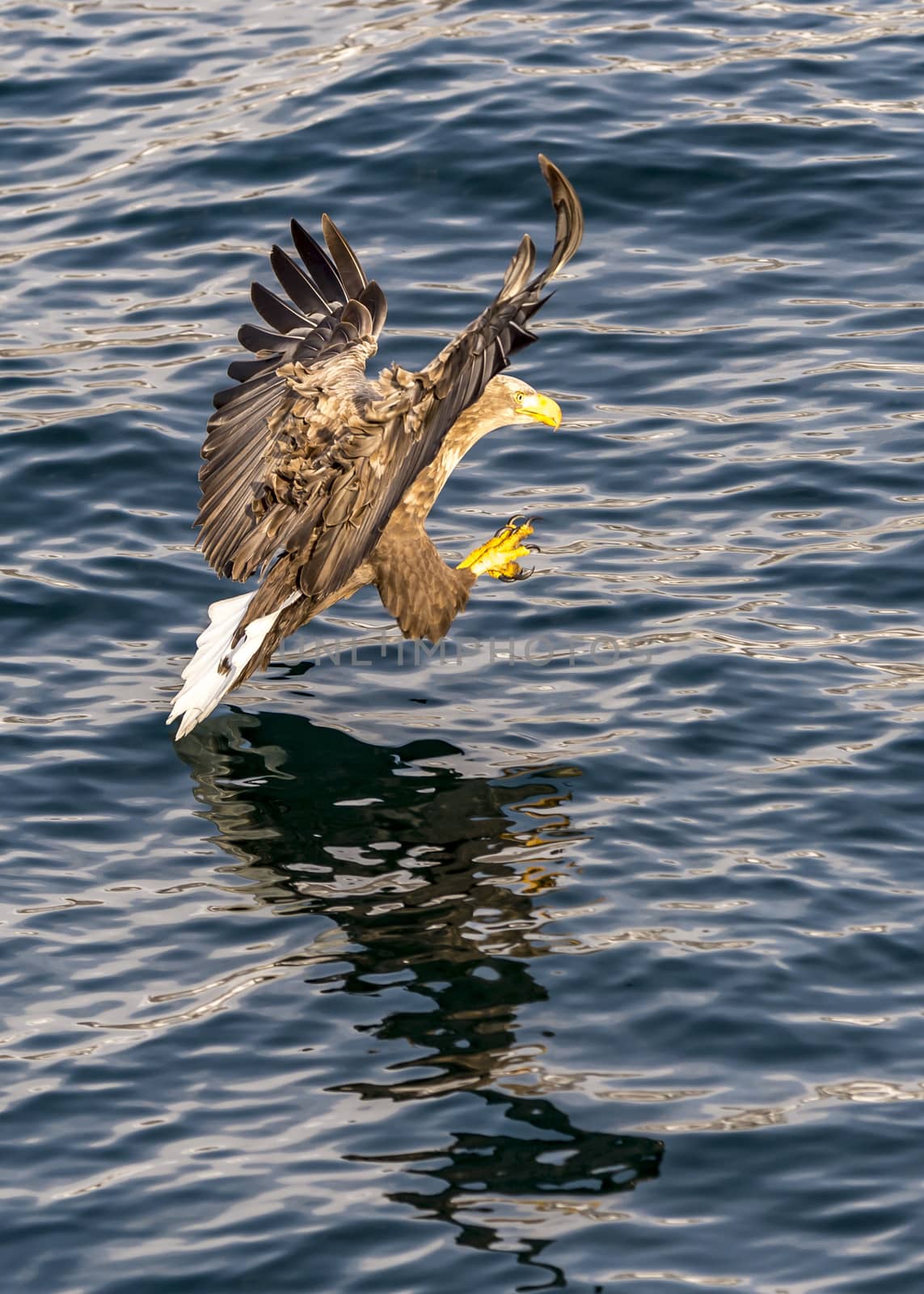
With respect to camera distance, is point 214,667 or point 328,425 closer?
point 214,667

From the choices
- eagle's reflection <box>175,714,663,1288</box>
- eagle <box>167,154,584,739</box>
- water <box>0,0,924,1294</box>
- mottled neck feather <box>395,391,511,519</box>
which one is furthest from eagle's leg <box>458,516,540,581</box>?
eagle's reflection <box>175,714,663,1288</box>

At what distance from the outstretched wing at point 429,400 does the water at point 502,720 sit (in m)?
0.88

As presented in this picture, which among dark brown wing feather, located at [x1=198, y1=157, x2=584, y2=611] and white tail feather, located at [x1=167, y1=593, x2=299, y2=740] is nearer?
dark brown wing feather, located at [x1=198, y1=157, x2=584, y2=611]

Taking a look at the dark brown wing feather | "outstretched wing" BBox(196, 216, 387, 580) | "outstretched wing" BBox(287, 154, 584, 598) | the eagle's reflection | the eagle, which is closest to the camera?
the eagle's reflection

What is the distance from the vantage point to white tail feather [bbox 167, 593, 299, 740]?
6551 mm

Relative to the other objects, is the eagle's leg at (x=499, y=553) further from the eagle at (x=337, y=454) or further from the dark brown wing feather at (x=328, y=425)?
the dark brown wing feather at (x=328, y=425)

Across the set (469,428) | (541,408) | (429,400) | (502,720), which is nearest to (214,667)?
(502,720)

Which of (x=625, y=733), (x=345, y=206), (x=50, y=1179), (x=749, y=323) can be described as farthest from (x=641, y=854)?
(x=345, y=206)

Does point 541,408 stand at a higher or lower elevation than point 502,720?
higher

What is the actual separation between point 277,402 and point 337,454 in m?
1.00

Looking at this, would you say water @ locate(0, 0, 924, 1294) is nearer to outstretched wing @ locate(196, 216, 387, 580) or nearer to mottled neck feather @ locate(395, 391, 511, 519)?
outstretched wing @ locate(196, 216, 387, 580)

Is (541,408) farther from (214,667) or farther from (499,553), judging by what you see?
(214,667)

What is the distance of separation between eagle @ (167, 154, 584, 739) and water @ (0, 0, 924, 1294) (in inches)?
19.2

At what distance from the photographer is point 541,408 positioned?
746cm
